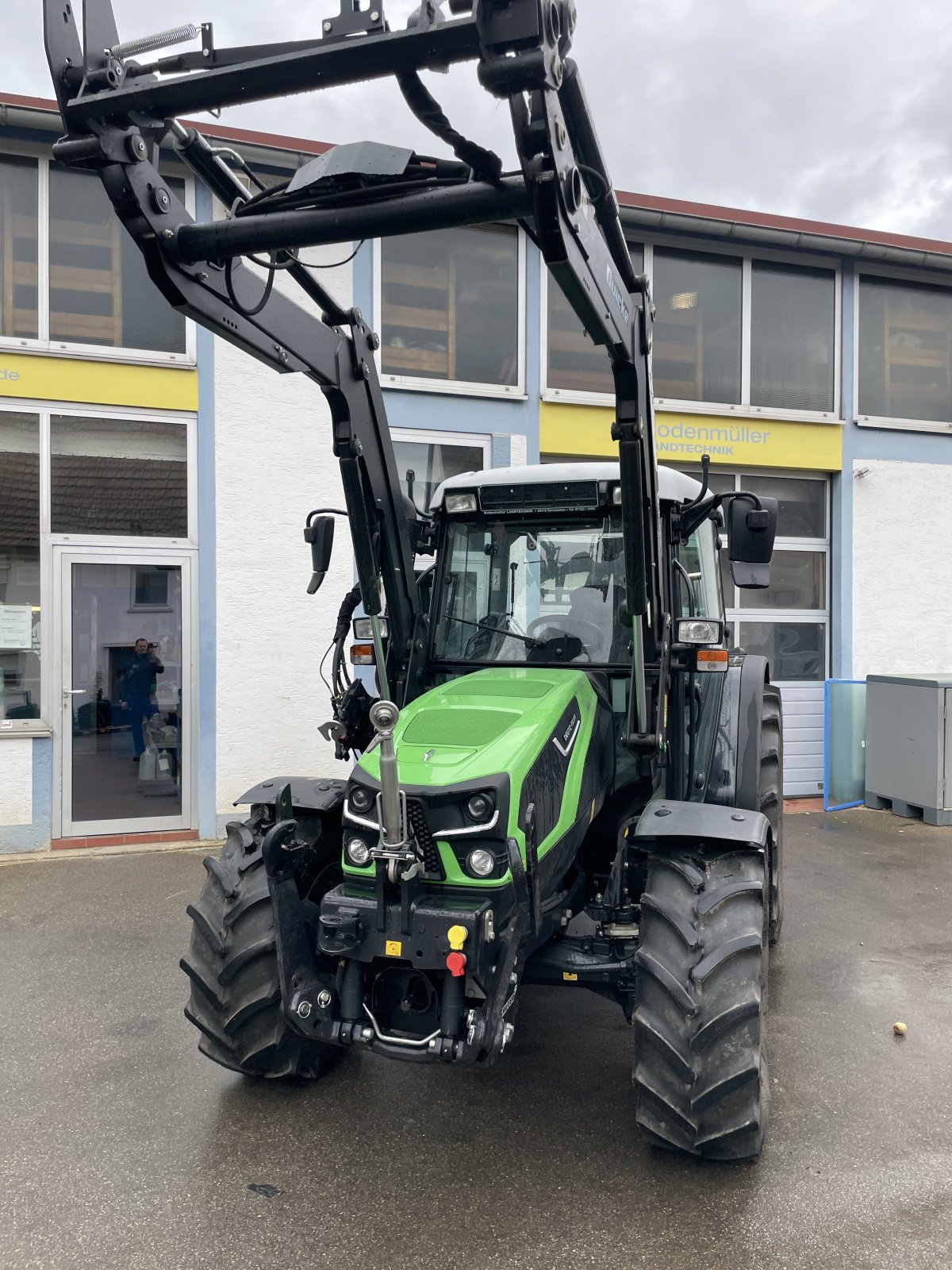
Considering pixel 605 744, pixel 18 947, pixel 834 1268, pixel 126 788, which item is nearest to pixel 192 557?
pixel 126 788

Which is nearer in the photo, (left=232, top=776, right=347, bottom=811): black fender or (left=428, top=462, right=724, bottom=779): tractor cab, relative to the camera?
(left=232, top=776, right=347, bottom=811): black fender

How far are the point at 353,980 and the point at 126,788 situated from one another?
5.36 m

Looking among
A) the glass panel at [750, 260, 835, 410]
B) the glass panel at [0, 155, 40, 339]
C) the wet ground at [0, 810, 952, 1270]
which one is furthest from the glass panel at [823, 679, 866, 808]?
the glass panel at [0, 155, 40, 339]

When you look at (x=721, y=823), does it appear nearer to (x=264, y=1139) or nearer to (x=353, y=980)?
(x=353, y=980)

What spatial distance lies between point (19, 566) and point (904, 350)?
8999 mm

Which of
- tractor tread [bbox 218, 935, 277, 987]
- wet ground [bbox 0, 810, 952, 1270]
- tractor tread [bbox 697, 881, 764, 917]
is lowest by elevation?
wet ground [bbox 0, 810, 952, 1270]

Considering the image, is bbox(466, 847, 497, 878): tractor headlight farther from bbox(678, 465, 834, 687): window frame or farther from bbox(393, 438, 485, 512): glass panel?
bbox(678, 465, 834, 687): window frame

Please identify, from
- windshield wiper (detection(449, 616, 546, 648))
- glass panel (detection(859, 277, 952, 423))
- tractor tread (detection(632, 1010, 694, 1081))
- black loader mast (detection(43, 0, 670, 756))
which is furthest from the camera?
glass panel (detection(859, 277, 952, 423))

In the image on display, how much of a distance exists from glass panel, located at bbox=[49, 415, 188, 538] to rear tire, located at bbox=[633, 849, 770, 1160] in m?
5.98

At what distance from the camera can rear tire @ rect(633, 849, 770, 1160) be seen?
2943 millimetres

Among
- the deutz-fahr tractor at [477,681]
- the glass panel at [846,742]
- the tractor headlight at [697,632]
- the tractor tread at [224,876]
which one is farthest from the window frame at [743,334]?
the tractor tread at [224,876]

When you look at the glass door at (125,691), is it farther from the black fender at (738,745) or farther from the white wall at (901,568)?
the white wall at (901,568)

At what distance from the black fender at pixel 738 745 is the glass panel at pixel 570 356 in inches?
196

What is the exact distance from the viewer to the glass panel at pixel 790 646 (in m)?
9.90
